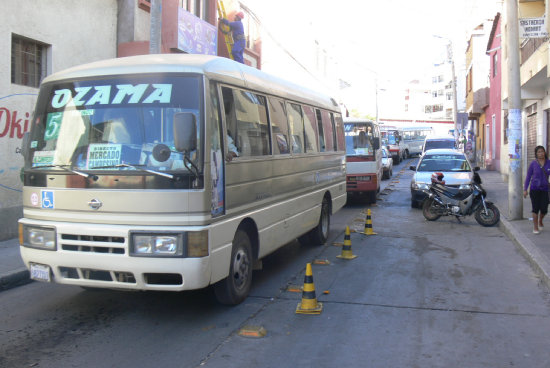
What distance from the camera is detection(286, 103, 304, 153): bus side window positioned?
7.94 meters

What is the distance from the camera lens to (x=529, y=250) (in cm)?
870

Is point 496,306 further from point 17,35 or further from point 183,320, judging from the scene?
point 17,35

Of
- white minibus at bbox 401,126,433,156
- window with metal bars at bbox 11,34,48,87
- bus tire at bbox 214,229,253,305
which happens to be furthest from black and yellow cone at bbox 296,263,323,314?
white minibus at bbox 401,126,433,156

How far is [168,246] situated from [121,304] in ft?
5.37

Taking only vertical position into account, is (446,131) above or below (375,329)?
above

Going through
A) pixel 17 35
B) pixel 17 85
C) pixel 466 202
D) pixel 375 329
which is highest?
pixel 17 35

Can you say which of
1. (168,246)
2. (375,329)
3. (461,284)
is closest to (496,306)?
(461,284)

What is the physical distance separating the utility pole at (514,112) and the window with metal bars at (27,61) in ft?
32.9

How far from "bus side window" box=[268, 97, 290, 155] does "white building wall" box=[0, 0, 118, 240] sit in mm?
5350

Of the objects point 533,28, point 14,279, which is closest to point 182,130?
point 14,279

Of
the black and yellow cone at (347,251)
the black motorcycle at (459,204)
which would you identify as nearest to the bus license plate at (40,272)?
the black and yellow cone at (347,251)

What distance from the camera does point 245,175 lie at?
607 centimetres

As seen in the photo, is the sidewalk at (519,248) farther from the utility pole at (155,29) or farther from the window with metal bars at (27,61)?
the utility pole at (155,29)

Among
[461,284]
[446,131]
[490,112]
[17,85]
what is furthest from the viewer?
[446,131]
